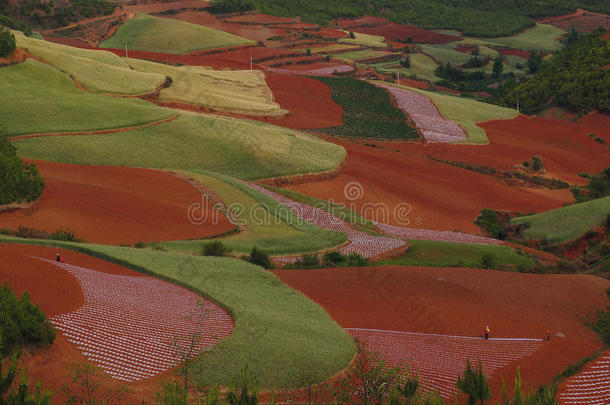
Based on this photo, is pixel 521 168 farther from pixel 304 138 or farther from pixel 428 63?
pixel 428 63

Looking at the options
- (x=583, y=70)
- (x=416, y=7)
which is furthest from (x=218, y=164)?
(x=416, y=7)

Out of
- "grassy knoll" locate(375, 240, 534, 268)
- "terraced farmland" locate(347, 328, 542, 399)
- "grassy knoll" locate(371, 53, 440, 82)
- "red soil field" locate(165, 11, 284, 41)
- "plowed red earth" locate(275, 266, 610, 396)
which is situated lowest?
"grassy knoll" locate(371, 53, 440, 82)

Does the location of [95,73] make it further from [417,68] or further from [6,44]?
[417,68]

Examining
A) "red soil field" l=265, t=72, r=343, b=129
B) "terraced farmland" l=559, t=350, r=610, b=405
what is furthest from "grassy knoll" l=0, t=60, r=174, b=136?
"terraced farmland" l=559, t=350, r=610, b=405

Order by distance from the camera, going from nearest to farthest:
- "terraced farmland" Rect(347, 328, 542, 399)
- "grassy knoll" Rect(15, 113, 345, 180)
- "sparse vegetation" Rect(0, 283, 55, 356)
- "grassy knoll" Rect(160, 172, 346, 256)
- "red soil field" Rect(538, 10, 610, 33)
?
"sparse vegetation" Rect(0, 283, 55, 356)
"terraced farmland" Rect(347, 328, 542, 399)
"grassy knoll" Rect(160, 172, 346, 256)
"grassy knoll" Rect(15, 113, 345, 180)
"red soil field" Rect(538, 10, 610, 33)

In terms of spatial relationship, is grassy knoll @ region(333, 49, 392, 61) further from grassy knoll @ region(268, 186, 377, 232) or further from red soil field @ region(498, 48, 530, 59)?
grassy knoll @ region(268, 186, 377, 232)

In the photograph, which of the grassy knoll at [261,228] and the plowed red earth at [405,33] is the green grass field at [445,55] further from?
the grassy knoll at [261,228]

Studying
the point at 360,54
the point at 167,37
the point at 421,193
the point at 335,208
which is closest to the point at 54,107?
the point at 335,208
